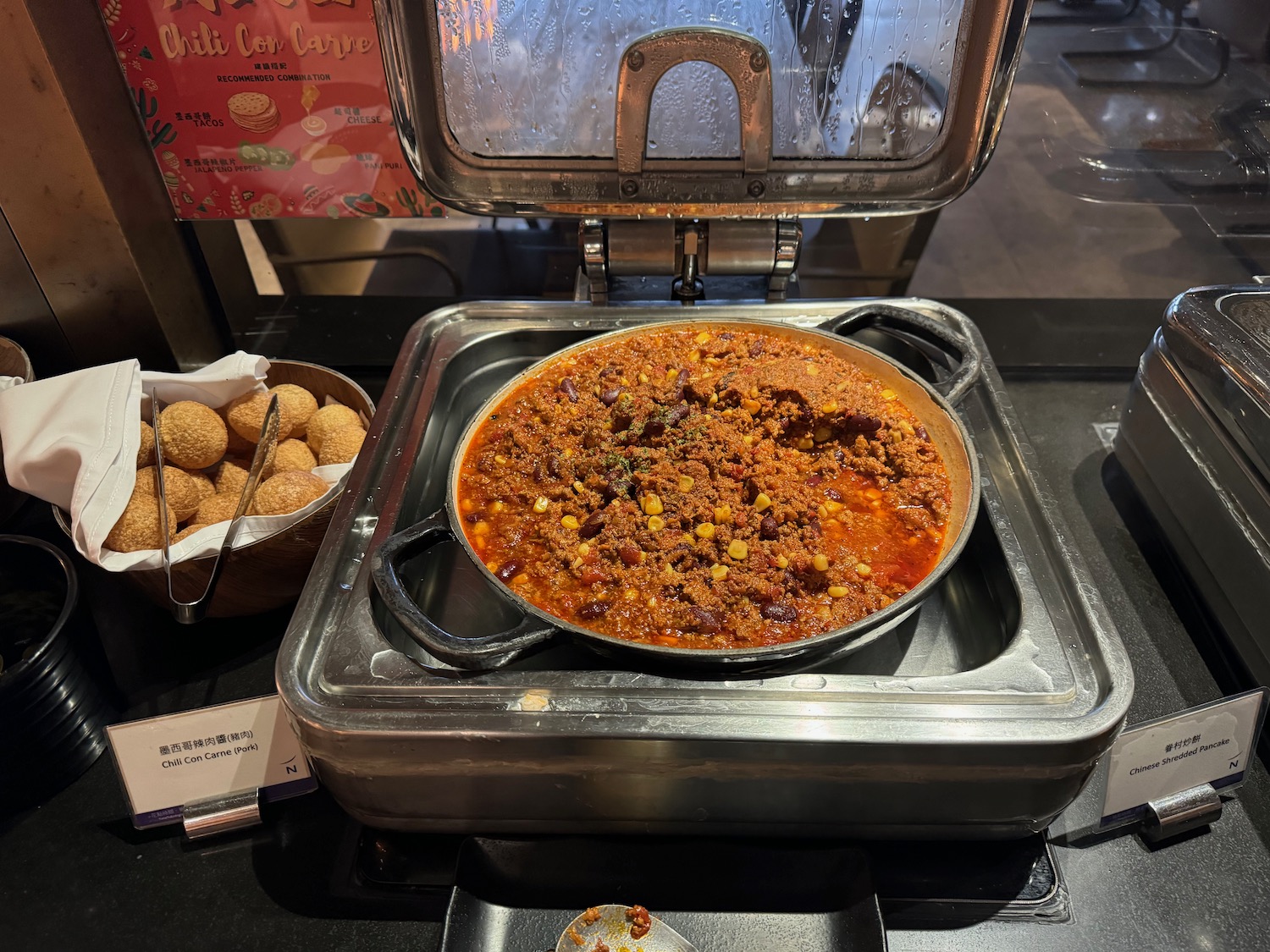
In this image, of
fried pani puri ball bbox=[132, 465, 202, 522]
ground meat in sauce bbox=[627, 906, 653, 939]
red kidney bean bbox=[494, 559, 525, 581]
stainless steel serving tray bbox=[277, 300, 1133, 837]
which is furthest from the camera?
fried pani puri ball bbox=[132, 465, 202, 522]

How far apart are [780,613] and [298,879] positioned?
0.94 metres

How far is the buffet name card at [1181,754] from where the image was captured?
4.27 ft

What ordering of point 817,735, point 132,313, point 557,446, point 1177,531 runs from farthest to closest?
point 132,313, point 1177,531, point 557,446, point 817,735

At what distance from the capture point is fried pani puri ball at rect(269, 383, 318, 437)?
5.92 feet

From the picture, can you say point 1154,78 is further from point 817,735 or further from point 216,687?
point 216,687

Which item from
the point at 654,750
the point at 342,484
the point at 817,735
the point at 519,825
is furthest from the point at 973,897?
the point at 342,484

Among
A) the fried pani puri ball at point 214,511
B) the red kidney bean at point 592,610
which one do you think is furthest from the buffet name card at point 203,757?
the red kidney bean at point 592,610

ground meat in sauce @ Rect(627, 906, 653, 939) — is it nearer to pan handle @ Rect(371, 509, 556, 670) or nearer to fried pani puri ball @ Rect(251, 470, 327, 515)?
pan handle @ Rect(371, 509, 556, 670)

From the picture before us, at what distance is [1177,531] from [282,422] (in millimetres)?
2027

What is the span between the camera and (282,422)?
1.79 m

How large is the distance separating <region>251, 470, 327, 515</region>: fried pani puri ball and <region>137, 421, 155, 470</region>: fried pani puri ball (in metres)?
0.26

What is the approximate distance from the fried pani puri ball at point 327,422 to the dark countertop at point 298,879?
51 centimetres

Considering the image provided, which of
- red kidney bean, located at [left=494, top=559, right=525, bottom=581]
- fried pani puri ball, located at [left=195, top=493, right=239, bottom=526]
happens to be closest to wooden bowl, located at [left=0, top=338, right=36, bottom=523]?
fried pani puri ball, located at [left=195, top=493, right=239, bottom=526]

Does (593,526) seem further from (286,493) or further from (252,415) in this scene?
(252,415)
